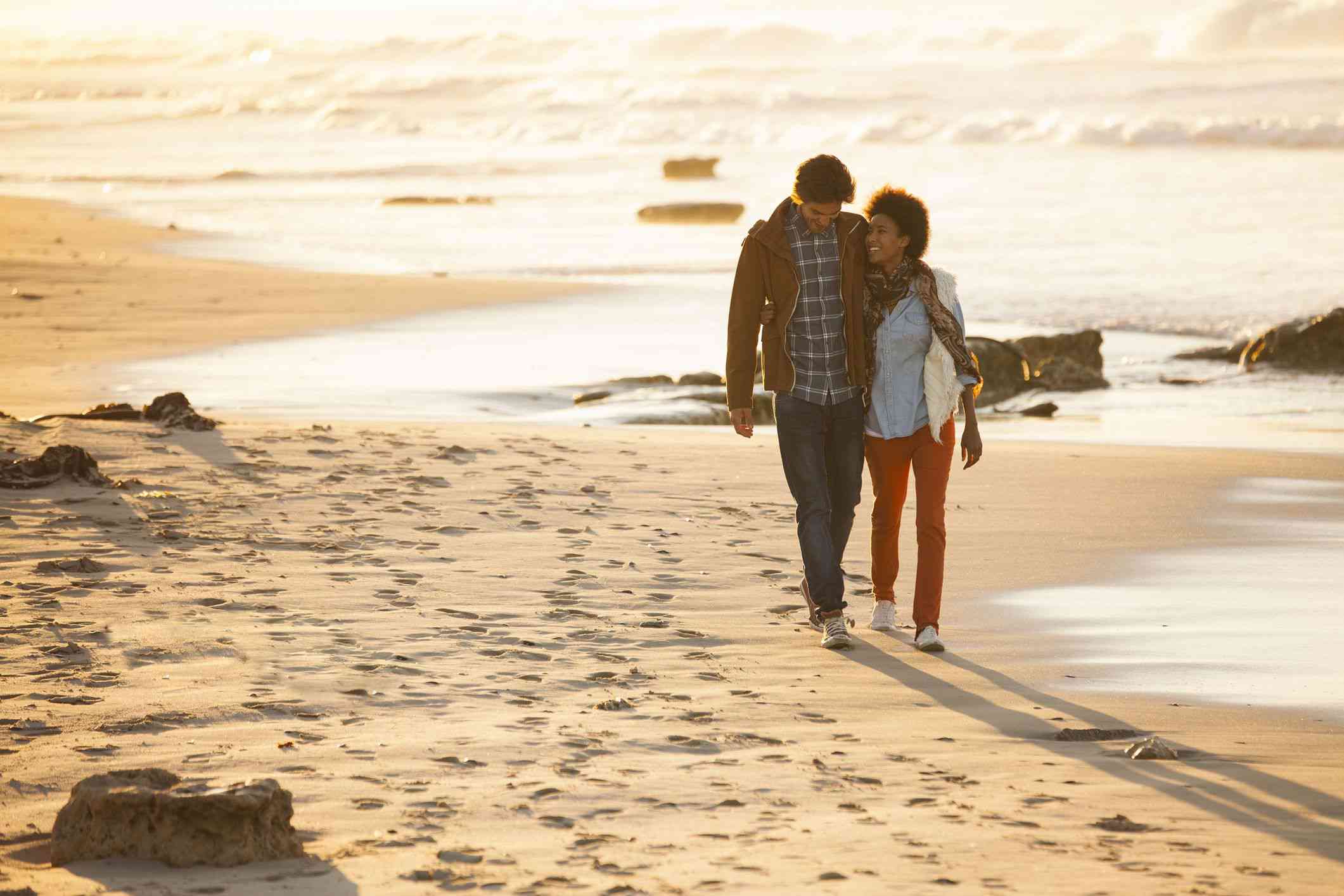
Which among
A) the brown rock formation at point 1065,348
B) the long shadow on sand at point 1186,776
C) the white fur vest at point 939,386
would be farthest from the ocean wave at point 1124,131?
the long shadow on sand at point 1186,776

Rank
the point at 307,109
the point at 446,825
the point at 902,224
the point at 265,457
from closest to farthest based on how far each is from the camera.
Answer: the point at 446,825, the point at 902,224, the point at 265,457, the point at 307,109

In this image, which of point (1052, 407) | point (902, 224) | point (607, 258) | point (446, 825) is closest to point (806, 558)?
point (902, 224)

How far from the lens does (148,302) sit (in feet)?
62.4

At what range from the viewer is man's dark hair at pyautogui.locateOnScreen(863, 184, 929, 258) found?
5.56 meters

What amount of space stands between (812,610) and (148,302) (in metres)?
14.9

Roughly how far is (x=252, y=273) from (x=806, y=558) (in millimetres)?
18583

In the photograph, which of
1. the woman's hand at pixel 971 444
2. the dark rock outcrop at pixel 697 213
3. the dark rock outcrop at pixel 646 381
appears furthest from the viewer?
the dark rock outcrop at pixel 697 213

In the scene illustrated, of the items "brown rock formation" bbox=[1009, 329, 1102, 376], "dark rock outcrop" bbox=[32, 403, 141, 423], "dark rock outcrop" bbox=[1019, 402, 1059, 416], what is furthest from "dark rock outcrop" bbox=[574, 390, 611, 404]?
"brown rock formation" bbox=[1009, 329, 1102, 376]

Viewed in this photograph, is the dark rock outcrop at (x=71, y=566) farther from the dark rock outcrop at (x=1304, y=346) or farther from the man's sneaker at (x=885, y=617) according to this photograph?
the dark rock outcrop at (x=1304, y=346)

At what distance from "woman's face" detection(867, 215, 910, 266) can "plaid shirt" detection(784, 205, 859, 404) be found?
122 millimetres

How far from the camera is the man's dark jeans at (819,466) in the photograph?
225 inches

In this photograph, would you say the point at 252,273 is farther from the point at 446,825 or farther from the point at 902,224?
the point at 446,825

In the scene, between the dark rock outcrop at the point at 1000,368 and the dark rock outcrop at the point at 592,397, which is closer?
the dark rock outcrop at the point at 592,397

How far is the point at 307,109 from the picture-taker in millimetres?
93125
